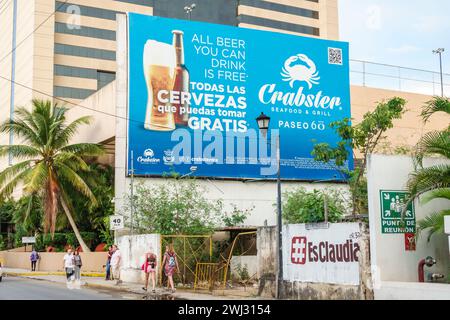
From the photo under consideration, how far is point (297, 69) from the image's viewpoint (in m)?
37.6

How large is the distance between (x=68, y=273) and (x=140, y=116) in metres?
10.4

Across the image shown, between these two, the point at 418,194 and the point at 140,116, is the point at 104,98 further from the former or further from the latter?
the point at 418,194

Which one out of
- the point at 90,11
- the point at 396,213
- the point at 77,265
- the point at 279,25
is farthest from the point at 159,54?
the point at 279,25

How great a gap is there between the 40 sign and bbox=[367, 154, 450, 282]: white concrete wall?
0.42 ft

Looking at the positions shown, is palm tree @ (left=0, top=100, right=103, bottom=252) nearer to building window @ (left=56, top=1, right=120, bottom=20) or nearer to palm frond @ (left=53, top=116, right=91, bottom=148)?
palm frond @ (left=53, top=116, right=91, bottom=148)

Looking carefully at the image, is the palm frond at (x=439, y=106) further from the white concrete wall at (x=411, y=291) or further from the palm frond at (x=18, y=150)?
the palm frond at (x=18, y=150)

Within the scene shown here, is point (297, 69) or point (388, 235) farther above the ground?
Result: point (297, 69)

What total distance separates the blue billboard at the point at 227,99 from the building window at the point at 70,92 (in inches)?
1512

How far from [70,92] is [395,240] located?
5871 centimetres

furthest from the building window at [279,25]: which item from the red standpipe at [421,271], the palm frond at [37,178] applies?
the red standpipe at [421,271]

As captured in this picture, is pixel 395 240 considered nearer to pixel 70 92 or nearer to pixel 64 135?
pixel 64 135

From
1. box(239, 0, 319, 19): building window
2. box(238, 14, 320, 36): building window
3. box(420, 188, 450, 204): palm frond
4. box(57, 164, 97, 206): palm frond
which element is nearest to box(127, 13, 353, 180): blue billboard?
box(57, 164, 97, 206): palm frond
